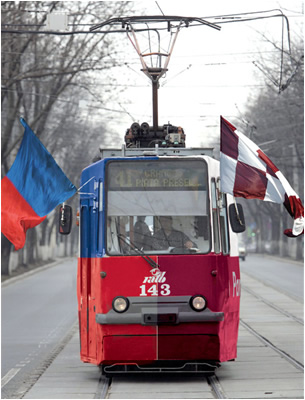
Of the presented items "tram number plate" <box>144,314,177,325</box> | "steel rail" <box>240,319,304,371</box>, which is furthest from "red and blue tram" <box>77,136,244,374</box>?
"steel rail" <box>240,319,304,371</box>

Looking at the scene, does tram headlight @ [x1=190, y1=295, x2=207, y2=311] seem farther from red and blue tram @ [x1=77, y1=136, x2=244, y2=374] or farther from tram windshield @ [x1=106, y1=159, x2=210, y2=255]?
tram windshield @ [x1=106, y1=159, x2=210, y2=255]

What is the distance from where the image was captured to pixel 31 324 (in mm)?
25047

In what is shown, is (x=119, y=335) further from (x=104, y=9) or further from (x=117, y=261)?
(x=104, y=9)

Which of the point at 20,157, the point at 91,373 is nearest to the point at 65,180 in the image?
the point at 20,157

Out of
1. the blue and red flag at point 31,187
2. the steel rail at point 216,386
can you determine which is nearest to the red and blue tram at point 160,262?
the steel rail at point 216,386

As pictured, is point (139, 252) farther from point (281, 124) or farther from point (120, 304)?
point (281, 124)

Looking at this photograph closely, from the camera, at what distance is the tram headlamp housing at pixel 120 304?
12.7 meters

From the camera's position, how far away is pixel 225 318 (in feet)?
42.9

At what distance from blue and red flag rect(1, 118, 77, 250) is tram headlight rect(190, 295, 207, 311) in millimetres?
1925

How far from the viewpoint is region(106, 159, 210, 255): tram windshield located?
12.9m

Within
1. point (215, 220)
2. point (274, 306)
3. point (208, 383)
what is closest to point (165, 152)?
point (215, 220)

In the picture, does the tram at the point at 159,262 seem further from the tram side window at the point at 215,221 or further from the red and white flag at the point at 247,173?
the red and white flag at the point at 247,173

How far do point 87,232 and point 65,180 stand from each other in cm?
133

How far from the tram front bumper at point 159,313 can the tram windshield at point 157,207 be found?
0.59 meters
